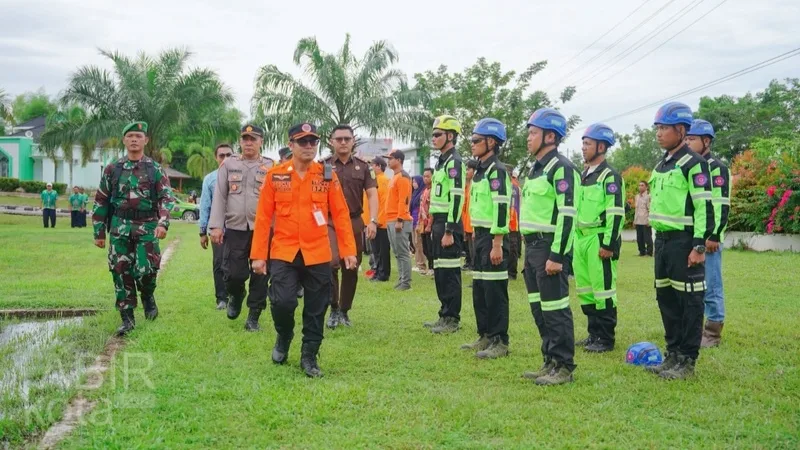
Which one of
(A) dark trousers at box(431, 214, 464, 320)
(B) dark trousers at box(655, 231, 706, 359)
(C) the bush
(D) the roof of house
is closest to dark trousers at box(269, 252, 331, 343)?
(A) dark trousers at box(431, 214, 464, 320)

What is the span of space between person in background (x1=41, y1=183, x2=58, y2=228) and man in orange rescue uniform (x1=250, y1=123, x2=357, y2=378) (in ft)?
85.5

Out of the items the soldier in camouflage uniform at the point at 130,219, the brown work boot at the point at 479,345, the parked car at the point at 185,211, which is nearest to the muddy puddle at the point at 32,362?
the soldier in camouflage uniform at the point at 130,219

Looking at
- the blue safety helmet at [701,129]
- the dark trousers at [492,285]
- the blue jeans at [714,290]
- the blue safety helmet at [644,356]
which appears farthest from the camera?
the blue jeans at [714,290]

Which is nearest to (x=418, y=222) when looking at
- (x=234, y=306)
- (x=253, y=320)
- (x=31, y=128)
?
(x=234, y=306)

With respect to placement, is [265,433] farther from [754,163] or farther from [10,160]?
[10,160]

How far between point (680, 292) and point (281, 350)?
3.43 metres

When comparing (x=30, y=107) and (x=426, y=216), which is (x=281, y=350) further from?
(x=30, y=107)

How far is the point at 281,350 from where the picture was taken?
20.5 feet

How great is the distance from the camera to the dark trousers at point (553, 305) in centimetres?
570

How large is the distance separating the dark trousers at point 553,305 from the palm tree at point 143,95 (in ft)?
91.4

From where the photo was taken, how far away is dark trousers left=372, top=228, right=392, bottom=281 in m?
12.5

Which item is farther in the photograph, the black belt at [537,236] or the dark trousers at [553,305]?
the black belt at [537,236]

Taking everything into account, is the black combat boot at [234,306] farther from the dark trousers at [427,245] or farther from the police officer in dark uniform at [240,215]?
the dark trousers at [427,245]

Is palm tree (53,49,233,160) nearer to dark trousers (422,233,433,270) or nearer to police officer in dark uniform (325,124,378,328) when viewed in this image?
dark trousers (422,233,433,270)
